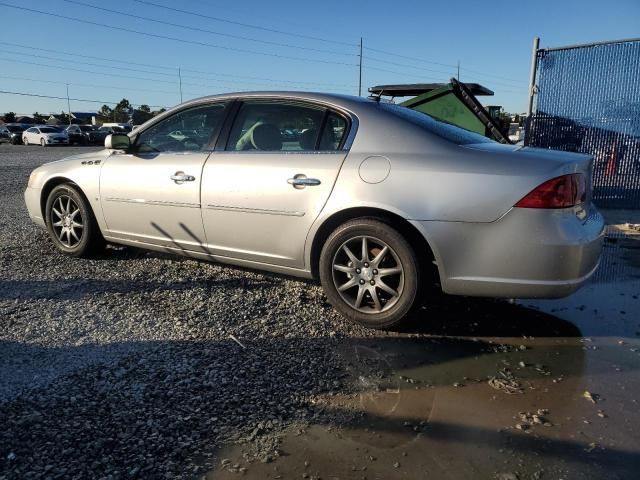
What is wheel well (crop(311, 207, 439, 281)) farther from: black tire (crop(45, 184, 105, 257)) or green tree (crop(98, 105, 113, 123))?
green tree (crop(98, 105, 113, 123))

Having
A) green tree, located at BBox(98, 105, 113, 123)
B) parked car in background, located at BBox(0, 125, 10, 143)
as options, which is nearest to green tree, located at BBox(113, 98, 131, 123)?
green tree, located at BBox(98, 105, 113, 123)

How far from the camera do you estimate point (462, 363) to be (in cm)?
324

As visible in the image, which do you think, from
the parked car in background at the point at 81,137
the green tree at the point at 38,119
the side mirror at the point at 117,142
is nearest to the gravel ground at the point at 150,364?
the side mirror at the point at 117,142

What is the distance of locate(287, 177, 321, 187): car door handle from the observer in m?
3.78

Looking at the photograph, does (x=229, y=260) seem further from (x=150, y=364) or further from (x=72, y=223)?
(x=72, y=223)

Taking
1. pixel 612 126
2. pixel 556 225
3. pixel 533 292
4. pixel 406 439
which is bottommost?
pixel 406 439

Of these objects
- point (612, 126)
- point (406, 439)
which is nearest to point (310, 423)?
point (406, 439)

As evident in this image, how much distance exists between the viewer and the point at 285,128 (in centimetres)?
418

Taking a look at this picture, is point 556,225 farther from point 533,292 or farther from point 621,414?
point 621,414

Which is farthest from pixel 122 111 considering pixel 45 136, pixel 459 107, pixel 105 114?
pixel 459 107

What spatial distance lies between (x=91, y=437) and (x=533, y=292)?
2585 mm

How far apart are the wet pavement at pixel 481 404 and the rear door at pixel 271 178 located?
3.18 ft

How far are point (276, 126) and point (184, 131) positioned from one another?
0.98 m

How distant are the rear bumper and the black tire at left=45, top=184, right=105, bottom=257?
3284 millimetres
